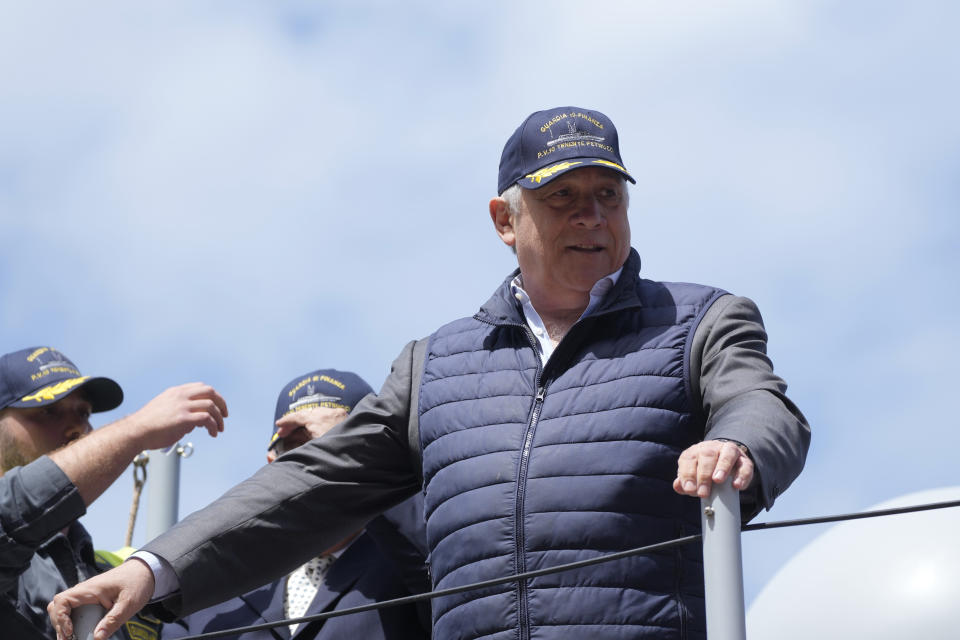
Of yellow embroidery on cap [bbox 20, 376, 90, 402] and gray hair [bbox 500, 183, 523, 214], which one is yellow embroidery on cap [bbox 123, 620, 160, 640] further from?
gray hair [bbox 500, 183, 523, 214]

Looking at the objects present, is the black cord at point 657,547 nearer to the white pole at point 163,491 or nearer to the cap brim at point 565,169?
the cap brim at point 565,169

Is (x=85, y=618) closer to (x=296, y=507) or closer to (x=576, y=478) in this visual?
(x=296, y=507)

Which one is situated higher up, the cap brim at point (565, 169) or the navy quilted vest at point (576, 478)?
the cap brim at point (565, 169)

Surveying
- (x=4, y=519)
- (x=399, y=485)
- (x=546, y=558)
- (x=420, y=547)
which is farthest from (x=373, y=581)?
(x=546, y=558)

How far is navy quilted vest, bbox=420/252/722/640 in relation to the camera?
2900 millimetres

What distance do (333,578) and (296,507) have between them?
0.85 meters

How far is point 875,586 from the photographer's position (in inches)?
261

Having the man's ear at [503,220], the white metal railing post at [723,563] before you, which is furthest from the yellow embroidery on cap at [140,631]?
the white metal railing post at [723,563]

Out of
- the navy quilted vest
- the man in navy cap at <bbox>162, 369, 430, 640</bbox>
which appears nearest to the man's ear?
the navy quilted vest

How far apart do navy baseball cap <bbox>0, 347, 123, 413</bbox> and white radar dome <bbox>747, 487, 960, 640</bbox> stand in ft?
11.0

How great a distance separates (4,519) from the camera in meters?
3.68

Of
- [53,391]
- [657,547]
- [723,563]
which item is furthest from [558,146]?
[53,391]

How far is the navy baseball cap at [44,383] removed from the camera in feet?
14.8

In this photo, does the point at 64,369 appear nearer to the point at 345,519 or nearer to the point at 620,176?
the point at 345,519
